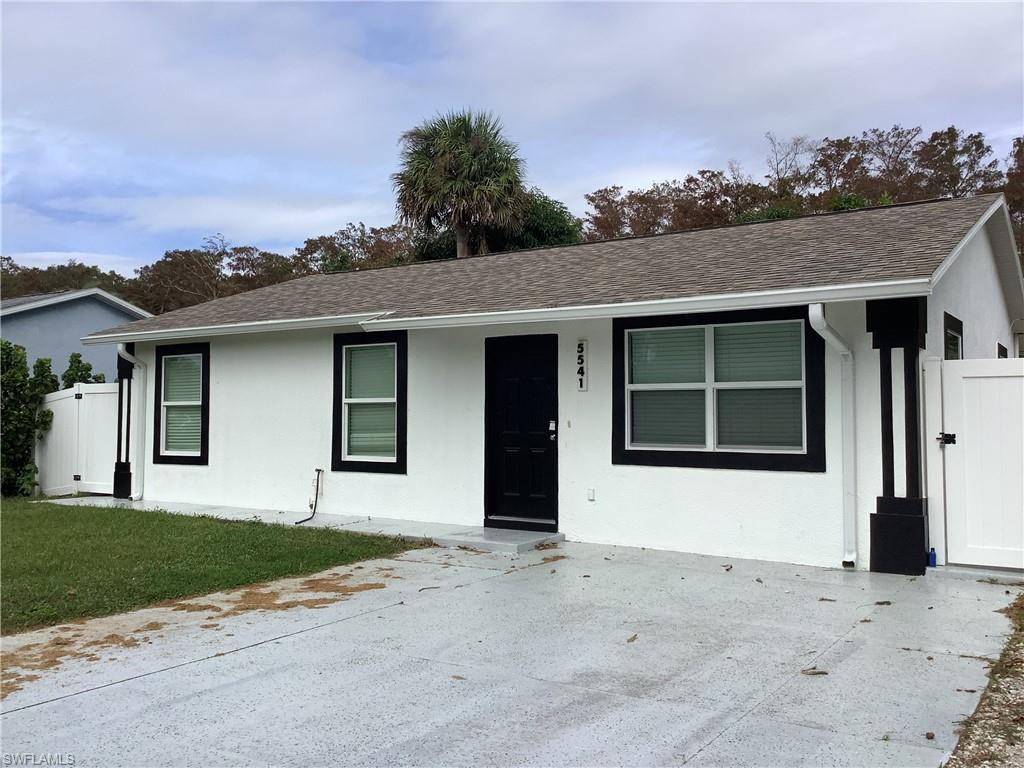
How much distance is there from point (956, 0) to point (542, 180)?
56.6 feet

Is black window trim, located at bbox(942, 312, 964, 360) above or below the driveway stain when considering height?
above

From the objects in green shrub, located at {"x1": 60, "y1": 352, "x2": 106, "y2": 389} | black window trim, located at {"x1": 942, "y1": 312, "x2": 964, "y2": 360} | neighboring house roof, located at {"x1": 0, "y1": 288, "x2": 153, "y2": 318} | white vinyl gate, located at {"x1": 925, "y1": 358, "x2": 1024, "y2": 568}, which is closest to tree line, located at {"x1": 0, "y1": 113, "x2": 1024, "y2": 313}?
neighboring house roof, located at {"x1": 0, "y1": 288, "x2": 153, "y2": 318}

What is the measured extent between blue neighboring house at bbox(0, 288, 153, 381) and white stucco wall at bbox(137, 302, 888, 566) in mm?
12002

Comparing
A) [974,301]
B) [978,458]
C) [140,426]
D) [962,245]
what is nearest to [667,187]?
[974,301]

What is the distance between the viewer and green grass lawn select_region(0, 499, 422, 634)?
6152 mm

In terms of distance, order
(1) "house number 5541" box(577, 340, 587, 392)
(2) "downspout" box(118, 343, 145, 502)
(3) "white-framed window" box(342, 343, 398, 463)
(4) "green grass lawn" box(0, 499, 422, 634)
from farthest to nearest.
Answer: (2) "downspout" box(118, 343, 145, 502) → (3) "white-framed window" box(342, 343, 398, 463) → (1) "house number 5541" box(577, 340, 587, 392) → (4) "green grass lawn" box(0, 499, 422, 634)

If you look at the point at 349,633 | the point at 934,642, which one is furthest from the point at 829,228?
the point at 349,633

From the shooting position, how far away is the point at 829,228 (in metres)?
9.42

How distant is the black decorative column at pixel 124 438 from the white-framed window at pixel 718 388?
7.94m

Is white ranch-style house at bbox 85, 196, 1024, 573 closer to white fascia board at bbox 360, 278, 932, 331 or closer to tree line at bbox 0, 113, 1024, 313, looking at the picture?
white fascia board at bbox 360, 278, 932, 331

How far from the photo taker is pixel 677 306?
24.4 ft

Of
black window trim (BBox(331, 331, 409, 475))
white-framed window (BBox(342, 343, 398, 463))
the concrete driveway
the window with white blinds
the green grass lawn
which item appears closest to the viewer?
the concrete driveway

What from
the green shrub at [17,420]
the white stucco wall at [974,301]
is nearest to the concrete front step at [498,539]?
the white stucco wall at [974,301]

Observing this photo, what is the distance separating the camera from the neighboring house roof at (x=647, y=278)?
701 cm
